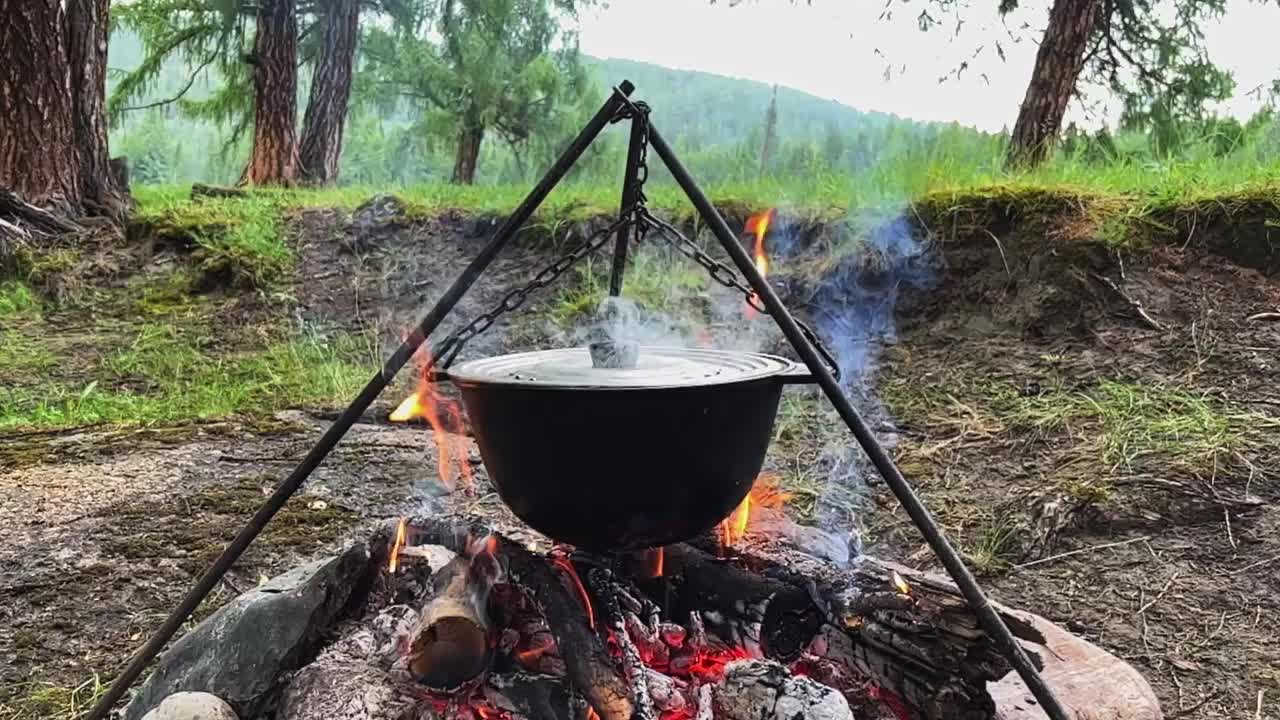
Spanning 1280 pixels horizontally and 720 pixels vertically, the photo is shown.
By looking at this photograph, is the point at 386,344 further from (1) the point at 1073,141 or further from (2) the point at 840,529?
(1) the point at 1073,141

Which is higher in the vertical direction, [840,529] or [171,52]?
[171,52]

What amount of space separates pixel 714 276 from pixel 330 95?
7.98 meters

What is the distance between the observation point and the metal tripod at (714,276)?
1.23 meters

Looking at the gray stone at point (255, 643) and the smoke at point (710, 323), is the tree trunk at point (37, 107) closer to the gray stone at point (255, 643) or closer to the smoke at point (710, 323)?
the smoke at point (710, 323)

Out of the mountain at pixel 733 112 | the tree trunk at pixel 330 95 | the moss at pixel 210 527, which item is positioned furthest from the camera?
the tree trunk at pixel 330 95

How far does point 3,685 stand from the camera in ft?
6.27

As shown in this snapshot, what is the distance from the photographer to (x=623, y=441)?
1319 millimetres

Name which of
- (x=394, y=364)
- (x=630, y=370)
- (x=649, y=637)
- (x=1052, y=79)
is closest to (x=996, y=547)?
(x=649, y=637)

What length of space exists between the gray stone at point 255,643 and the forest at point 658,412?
0.04 feet

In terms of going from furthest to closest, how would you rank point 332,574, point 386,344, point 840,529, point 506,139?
1. point 506,139
2. point 386,344
3. point 840,529
4. point 332,574

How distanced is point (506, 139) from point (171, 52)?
3.36 meters

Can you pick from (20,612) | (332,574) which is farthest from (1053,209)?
(20,612)

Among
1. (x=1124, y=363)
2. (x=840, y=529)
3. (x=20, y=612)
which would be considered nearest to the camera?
(x=20, y=612)

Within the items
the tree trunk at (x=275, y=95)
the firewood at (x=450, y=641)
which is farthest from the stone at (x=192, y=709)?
the tree trunk at (x=275, y=95)
